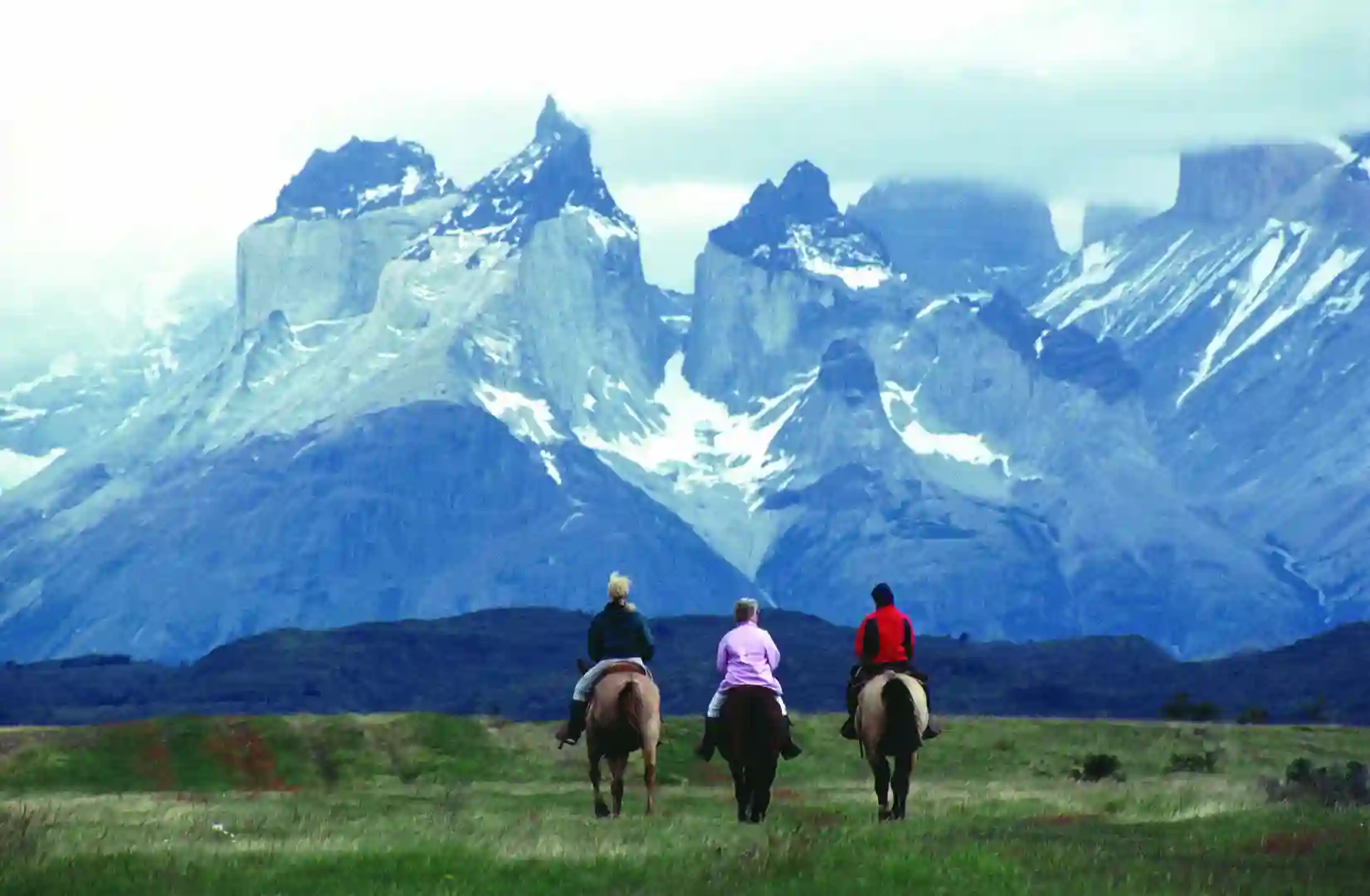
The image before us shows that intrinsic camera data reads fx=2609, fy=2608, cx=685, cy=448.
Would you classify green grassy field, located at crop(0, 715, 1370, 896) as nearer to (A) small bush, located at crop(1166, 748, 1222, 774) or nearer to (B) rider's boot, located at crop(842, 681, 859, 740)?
(B) rider's boot, located at crop(842, 681, 859, 740)

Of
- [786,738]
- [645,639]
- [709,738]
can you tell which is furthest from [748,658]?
[645,639]

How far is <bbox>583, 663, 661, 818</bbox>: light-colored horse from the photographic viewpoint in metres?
37.3

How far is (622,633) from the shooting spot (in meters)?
37.7

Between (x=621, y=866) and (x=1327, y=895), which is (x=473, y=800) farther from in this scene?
(x=1327, y=895)

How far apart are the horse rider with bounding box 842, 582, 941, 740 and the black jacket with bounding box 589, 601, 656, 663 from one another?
3021mm

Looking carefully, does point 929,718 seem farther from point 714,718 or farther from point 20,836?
point 20,836

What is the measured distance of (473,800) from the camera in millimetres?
50906

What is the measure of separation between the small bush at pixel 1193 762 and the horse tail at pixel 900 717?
51.5 meters

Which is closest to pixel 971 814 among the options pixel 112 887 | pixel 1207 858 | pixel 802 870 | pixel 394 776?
pixel 1207 858

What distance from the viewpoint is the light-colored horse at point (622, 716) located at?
37.3 metres

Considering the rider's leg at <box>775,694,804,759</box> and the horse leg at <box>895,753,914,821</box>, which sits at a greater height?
the rider's leg at <box>775,694,804,759</box>

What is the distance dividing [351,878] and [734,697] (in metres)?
9.95

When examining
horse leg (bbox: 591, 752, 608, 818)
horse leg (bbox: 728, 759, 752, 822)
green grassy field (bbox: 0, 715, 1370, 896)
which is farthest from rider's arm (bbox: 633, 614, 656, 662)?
green grassy field (bbox: 0, 715, 1370, 896)

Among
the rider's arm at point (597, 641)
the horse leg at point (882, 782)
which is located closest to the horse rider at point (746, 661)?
the horse leg at point (882, 782)
